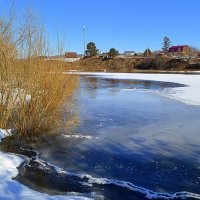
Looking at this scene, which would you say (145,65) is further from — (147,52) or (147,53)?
(147,52)

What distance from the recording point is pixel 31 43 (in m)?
7.70

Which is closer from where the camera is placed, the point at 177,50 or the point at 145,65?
the point at 145,65

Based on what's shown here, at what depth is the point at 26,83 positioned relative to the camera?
7.68 metres

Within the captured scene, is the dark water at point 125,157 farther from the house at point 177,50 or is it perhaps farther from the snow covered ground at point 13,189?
the house at point 177,50

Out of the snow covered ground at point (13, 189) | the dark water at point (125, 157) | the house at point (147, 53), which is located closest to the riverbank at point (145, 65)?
the house at point (147, 53)

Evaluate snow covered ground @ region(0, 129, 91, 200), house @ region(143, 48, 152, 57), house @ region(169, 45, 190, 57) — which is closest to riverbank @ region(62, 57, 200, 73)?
house @ region(143, 48, 152, 57)

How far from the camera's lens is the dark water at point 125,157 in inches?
199

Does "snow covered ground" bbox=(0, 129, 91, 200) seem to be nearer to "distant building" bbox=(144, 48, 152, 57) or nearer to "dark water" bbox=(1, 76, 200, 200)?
"dark water" bbox=(1, 76, 200, 200)

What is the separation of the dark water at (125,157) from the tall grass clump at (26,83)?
2.26 feet

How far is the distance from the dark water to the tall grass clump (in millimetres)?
690

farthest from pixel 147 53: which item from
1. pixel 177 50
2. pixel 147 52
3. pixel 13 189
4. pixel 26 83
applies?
pixel 13 189

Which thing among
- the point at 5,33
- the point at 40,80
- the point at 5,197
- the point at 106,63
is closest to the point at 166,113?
the point at 40,80

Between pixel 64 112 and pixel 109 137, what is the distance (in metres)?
3.20

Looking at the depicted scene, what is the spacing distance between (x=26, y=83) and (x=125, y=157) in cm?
281
